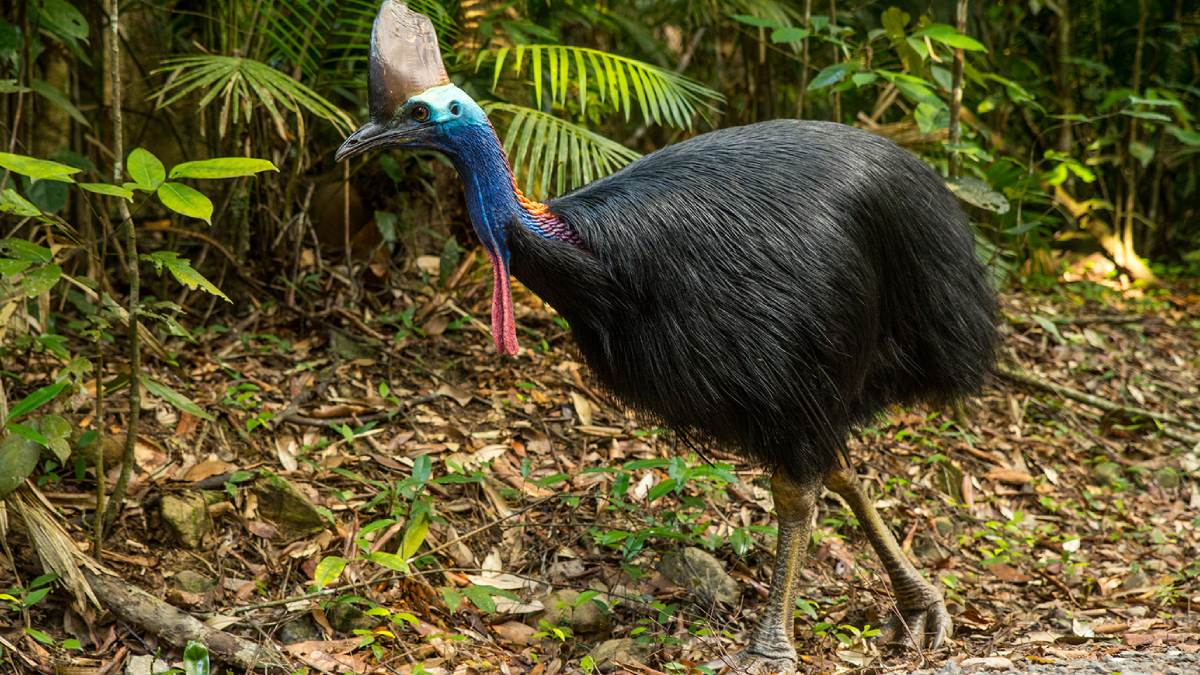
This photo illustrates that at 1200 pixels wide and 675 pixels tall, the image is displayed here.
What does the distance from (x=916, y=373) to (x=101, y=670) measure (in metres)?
2.28

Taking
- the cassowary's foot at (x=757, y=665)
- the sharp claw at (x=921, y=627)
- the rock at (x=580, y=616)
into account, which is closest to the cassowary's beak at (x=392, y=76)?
the rock at (x=580, y=616)

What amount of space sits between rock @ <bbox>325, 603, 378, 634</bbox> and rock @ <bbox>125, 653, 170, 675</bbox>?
45cm

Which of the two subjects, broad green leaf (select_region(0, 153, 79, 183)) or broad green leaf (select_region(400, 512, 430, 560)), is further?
broad green leaf (select_region(400, 512, 430, 560))

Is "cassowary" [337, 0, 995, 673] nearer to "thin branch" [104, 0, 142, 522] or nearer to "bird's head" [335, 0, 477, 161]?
"bird's head" [335, 0, 477, 161]

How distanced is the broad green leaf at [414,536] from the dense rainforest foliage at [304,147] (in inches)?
0.5

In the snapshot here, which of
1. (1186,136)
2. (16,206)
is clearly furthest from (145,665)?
(1186,136)

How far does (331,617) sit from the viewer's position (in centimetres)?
338

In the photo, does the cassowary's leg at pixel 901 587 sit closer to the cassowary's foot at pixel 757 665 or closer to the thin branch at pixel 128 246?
the cassowary's foot at pixel 757 665

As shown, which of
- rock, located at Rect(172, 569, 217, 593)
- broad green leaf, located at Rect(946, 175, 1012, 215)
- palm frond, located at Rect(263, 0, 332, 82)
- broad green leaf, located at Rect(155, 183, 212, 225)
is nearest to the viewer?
broad green leaf, located at Rect(155, 183, 212, 225)

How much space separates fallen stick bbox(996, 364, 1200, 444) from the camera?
5461mm

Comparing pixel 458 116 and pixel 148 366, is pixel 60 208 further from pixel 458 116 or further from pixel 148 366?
pixel 458 116

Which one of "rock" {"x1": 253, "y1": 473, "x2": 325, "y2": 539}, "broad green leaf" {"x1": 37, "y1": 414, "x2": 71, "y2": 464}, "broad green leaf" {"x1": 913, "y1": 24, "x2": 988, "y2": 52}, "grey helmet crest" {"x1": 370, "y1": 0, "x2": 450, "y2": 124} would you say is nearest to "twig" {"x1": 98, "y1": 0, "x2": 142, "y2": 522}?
"broad green leaf" {"x1": 37, "y1": 414, "x2": 71, "y2": 464}

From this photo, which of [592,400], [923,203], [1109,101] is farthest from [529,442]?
[1109,101]

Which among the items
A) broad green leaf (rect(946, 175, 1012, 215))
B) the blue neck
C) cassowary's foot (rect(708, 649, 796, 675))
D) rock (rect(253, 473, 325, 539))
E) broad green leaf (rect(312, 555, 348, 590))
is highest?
the blue neck
